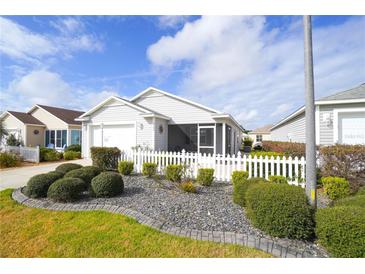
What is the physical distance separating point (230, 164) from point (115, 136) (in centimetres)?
860

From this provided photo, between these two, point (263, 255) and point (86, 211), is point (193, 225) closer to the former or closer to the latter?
point (263, 255)

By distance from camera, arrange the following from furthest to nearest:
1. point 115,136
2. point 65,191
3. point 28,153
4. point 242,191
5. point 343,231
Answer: point 28,153 → point 115,136 → point 65,191 → point 242,191 → point 343,231

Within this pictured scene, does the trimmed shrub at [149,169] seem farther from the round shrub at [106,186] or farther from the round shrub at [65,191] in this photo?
the round shrub at [65,191]

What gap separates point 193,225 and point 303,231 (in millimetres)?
1846

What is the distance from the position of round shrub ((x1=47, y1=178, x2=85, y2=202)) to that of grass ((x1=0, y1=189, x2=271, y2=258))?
52cm

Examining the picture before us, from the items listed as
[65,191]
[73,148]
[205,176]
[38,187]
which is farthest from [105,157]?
[73,148]

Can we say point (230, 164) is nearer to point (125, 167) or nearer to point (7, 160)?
point (125, 167)

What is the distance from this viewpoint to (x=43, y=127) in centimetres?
1989

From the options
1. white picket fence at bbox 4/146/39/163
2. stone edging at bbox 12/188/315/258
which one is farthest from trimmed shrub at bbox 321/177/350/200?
white picket fence at bbox 4/146/39/163

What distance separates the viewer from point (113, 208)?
4535 mm

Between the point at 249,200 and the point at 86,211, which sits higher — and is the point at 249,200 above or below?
above

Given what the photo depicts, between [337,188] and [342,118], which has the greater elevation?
[342,118]
